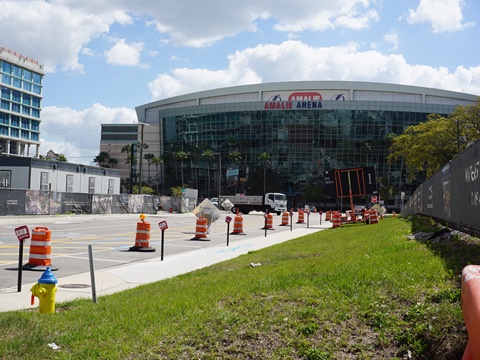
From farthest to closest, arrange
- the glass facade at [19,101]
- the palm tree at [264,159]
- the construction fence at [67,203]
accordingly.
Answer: the palm tree at [264,159], the glass facade at [19,101], the construction fence at [67,203]

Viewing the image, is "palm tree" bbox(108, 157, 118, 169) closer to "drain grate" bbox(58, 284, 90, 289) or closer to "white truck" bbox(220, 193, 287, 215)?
"white truck" bbox(220, 193, 287, 215)

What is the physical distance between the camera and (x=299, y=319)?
583cm

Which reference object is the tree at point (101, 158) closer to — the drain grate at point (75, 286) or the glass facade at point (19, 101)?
the glass facade at point (19, 101)

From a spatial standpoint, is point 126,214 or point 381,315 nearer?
point 381,315

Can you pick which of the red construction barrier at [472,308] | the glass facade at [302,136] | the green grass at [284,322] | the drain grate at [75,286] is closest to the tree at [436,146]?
the drain grate at [75,286]

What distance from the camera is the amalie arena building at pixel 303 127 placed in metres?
120

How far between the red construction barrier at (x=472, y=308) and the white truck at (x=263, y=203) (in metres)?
66.3

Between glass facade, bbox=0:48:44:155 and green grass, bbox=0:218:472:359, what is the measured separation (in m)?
123

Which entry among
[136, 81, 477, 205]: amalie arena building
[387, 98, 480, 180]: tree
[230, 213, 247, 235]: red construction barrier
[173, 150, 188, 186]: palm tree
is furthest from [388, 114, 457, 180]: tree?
[173, 150, 188, 186]: palm tree

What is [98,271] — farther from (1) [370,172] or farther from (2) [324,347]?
(1) [370,172]

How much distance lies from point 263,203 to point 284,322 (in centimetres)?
6559

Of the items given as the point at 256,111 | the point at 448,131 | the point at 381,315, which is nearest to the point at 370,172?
the point at 448,131

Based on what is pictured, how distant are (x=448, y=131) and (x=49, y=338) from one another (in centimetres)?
4734

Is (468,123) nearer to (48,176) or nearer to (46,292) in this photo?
(48,176)
